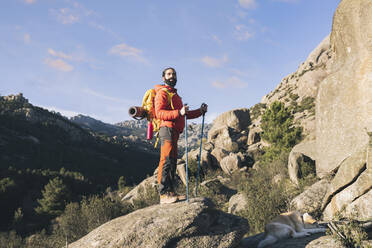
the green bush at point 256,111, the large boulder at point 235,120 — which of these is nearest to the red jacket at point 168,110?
the large boulder at point 235,120

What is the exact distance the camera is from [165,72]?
17.2ft

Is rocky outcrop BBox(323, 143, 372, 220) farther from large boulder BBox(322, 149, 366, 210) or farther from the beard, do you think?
the beard

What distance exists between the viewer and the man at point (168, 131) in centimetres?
490

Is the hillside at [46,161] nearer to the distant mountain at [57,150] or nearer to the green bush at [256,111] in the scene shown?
the distant mountain at [57,150]

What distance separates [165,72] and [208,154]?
26.2 metres

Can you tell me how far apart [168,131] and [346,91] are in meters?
6.82

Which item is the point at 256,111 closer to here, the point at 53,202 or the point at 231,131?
the point at 231,131

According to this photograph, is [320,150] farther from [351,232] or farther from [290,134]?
[290,134]

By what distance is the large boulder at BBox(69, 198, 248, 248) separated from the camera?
3.99 metres

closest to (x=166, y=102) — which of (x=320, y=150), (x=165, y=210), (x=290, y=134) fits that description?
(x=165, y=210)

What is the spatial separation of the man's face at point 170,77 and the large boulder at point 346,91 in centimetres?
622

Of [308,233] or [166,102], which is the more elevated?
[166,102]

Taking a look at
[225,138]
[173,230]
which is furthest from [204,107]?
[225,138]

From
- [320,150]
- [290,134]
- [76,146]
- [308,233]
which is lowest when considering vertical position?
[308,233]
